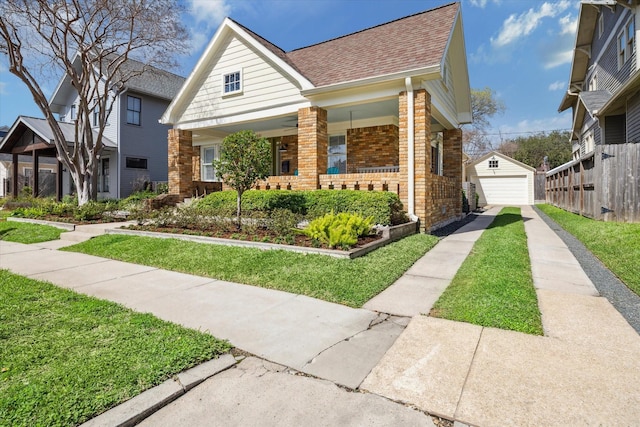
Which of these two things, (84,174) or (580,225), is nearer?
(580,225)

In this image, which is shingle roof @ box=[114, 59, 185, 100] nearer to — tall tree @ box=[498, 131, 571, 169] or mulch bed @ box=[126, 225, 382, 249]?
mulch bed @ box=[126, 225, 382, 249]

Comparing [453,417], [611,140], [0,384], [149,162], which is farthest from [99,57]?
[611,140]

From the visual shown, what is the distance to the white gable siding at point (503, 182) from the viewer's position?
963 inches

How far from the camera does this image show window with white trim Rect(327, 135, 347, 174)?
44.8ft

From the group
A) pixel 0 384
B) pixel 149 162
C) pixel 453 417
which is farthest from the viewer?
pixel 149 162

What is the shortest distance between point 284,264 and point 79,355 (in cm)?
323

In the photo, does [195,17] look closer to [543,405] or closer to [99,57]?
[99,57]

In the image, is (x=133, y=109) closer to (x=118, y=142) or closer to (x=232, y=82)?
(x=118, y=142)

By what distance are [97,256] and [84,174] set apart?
29.5 ft

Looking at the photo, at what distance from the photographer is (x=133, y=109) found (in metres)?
19.4

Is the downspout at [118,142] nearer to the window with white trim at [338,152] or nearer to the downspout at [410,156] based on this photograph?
the window with white trim at [338,152]

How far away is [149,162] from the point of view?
66.4 ft

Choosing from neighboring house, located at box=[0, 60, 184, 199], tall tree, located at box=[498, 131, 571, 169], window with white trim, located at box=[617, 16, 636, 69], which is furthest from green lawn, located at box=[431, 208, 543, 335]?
tall tree, located at box=[498, 131, 571, 169]

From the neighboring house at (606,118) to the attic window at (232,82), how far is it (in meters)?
11.2
